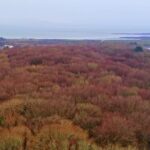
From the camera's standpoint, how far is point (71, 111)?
14.9 m

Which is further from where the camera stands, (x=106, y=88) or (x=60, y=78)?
(x=60, y=78)

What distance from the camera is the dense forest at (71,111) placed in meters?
12.1

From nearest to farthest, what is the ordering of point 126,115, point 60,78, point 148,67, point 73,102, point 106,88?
point 126,115 < point 73,102 < point 106,88 < point 60,78 < point 148,67

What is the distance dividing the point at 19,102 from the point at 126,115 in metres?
3.51

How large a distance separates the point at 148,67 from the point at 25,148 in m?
19.0

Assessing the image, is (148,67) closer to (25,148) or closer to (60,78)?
(60,78)

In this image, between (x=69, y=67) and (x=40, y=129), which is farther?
(x=69, y=67)

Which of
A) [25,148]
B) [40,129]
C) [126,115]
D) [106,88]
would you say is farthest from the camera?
[106,88]

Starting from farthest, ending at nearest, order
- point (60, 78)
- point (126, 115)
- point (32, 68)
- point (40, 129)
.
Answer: point (32, 68)
point (60, 78)
point (126, 115)
point (40, 129)

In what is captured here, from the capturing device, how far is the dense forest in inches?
475

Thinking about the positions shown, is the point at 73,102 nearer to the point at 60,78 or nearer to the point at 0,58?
the point at 60,78

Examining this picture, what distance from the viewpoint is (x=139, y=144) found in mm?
12992

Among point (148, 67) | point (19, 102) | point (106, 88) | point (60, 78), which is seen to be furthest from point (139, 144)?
point (148, 67)

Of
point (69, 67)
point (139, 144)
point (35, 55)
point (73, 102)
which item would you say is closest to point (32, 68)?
point (69, 67)
